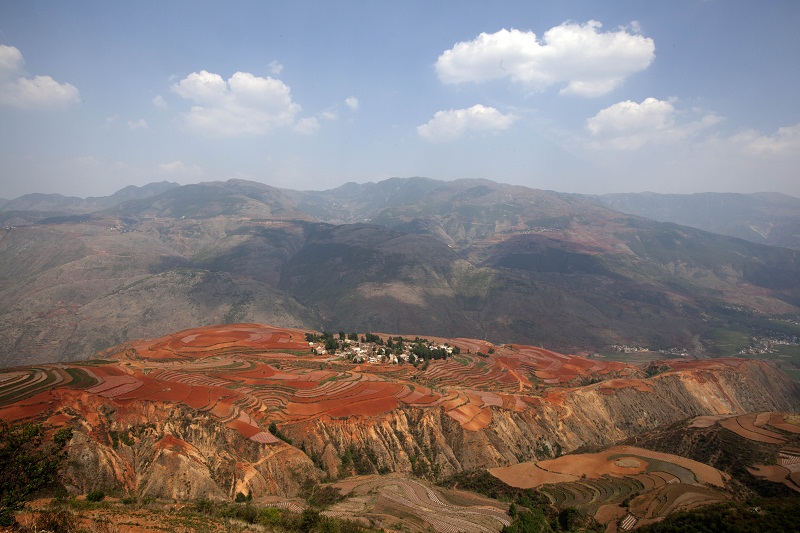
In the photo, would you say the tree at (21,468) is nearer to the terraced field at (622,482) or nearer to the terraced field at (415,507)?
the terraced field at (415,507)

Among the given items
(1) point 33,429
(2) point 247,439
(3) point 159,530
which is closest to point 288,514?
(3) point 159,530

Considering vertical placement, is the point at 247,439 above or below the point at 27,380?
below

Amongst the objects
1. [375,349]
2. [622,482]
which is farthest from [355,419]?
[375,349]

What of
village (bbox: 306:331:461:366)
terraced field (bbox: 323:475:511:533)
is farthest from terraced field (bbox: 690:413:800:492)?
village (bbox: 306:331:461:366)

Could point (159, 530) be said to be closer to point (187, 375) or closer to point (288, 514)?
point (288, 514)

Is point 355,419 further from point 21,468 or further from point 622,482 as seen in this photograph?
point 21,468

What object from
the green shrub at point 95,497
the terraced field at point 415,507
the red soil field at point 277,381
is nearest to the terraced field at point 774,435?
the red soil field at point 277,381
